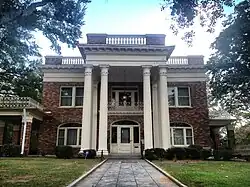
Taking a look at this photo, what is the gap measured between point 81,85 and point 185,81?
355 inches

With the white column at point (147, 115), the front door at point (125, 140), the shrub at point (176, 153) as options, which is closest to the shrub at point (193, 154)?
the shrub at point (176, 153)

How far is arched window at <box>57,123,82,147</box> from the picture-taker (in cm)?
2367

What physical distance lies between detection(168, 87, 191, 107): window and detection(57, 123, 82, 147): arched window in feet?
26.9

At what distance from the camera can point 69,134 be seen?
2384 centimetres

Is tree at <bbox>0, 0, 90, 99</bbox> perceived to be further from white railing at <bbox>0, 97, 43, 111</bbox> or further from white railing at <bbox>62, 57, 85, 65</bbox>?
white railing at <bbox>62, 57, 85, 65</bbox>

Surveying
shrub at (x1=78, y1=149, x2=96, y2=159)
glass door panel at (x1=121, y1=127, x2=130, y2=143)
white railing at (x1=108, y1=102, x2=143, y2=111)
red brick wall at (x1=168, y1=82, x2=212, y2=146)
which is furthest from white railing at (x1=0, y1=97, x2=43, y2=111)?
red brick wall at (x1=168, y1=82, x2=212, y2=146)

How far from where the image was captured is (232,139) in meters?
25.2

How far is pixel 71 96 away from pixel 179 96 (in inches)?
367

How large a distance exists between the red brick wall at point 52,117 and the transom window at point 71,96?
0.43m

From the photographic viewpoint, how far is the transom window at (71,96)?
24336 mm

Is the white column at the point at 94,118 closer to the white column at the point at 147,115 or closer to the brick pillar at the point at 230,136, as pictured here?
the white column at the point at 147,115

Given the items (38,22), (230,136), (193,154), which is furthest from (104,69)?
(230,136)

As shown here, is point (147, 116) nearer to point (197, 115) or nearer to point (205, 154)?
point (205, 154)

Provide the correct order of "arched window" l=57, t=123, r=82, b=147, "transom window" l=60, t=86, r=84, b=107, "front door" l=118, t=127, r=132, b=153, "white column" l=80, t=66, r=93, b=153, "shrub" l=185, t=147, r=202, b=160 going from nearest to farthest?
"shrub" l=185, t=147, r=202, b=160, "white column" l=80, t=66, r=93, b=153, "front door" l=118, t=127, r=132, b=153, "arched window" l=57, t=123, r=82, b=147, "transom window" l=60, t=86, r=84, b=107
